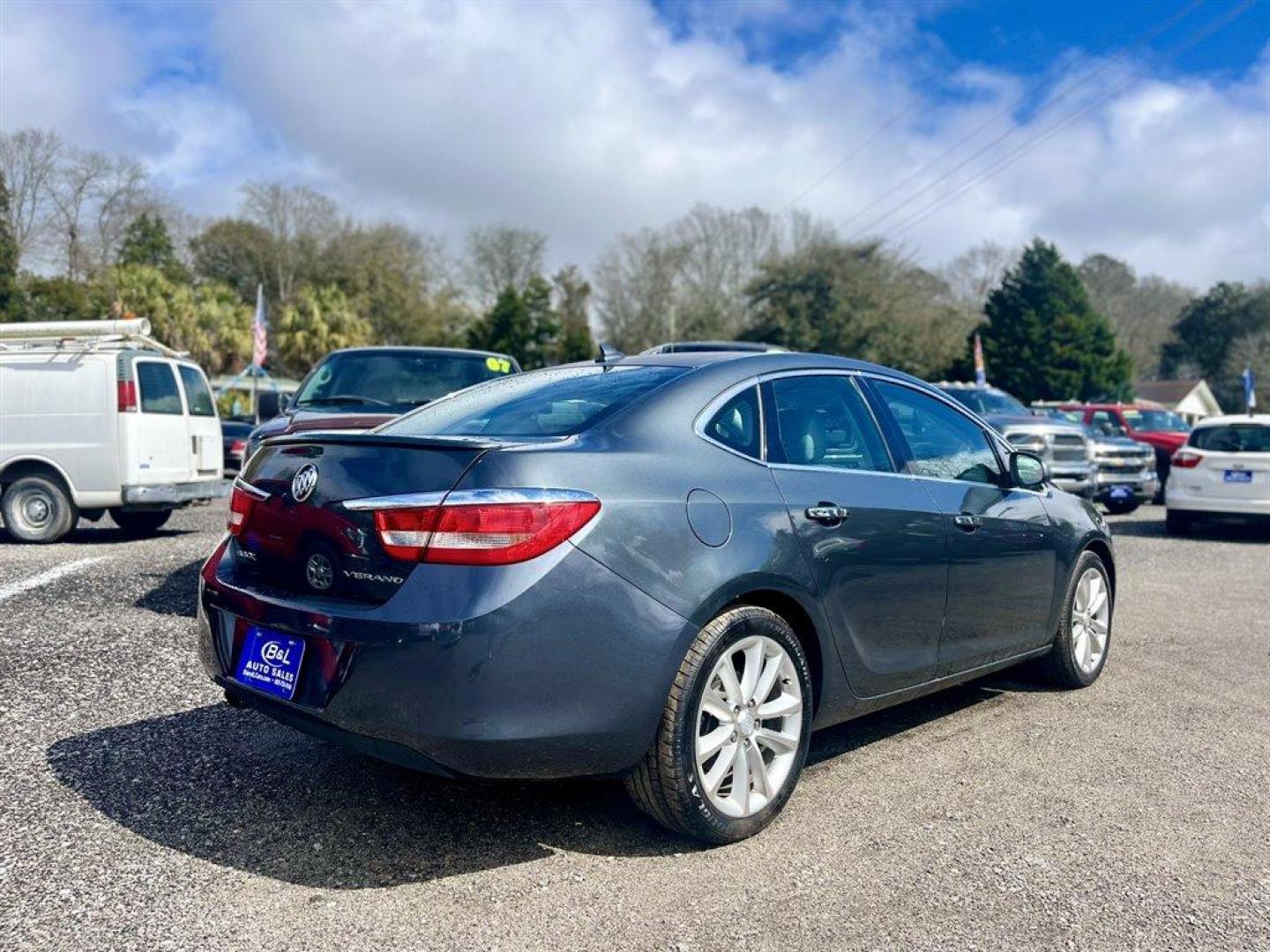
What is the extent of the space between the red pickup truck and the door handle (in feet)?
54.6

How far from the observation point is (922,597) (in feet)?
13.8

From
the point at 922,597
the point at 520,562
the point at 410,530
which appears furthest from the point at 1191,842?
the point at 410,530

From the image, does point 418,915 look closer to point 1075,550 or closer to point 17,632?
point 1075,550

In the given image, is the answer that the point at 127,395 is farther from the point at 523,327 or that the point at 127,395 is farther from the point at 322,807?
the point at 523,327

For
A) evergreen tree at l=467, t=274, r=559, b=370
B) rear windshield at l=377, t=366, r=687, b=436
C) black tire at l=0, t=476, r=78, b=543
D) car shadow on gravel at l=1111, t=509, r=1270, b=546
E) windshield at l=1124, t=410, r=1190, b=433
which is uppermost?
evergreen tree at l=467, t=274, r=559, b=370

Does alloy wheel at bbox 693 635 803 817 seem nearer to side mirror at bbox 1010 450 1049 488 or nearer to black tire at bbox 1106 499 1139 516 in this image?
side mirror at bbox 1010 450 1049 488

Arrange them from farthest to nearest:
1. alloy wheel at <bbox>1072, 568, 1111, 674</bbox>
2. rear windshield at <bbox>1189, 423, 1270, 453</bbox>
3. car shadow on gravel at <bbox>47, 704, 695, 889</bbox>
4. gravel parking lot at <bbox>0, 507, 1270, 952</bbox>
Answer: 1. rear windshield at <bbox>1189, 423, 1270, 453</bbox>
2. alloy wheel at <bbox>1072, 568, 1111, 674</bbox>
3. car shadow on gravel at <bbox>47, 704, 695, 889</bbox>
4. gravel parking lot at <bbox>0, 507, 1270, 952</bbox>

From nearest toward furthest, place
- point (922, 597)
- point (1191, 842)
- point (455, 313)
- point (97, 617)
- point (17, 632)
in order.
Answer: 1. point (1191, 842)
2. point (922, 597)
3. point (17, 632)
4. point (97, 617)
5. point (455, 313)

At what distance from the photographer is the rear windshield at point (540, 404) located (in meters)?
3.59

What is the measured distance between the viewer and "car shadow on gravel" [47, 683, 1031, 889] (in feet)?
11.0

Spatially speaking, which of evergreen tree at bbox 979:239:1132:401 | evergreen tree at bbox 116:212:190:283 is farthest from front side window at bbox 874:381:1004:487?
evergreen tree at bbox 116:212:190:283

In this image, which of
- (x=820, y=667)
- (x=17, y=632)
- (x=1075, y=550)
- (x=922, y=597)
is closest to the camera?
(x=820, y=667)

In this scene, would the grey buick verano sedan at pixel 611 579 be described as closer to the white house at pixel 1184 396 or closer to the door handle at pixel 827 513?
the door handle at pixel 827 513

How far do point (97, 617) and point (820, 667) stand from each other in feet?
16.5
